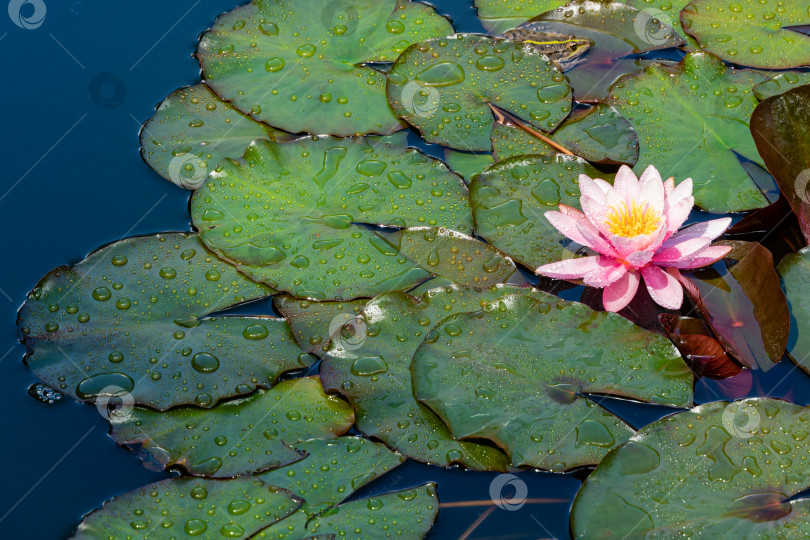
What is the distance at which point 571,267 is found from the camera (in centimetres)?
218

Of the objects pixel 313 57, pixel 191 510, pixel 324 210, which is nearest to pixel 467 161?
pixel 324 210

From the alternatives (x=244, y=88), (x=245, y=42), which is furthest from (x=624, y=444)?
(x=245, y=42)

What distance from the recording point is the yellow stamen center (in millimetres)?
2180

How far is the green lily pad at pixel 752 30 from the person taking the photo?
292 cm

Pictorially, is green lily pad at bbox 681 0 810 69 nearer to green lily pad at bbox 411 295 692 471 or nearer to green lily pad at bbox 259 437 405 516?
green lily pad at bbox 411 295 692 471

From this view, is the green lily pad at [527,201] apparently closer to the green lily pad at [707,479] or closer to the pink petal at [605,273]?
the pink petal at [605,273]

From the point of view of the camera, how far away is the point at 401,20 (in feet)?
10.2

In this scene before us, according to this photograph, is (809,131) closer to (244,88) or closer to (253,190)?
(253,190)

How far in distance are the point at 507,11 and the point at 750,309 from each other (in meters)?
1.78

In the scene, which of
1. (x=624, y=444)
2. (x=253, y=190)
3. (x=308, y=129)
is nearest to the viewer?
(x=624, y=444)

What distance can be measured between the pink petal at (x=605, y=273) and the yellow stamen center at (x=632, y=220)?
0.31ft

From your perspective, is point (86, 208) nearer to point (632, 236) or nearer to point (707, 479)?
point (632, 236)

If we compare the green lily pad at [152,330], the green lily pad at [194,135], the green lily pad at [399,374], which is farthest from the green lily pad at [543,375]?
the green lily pad at [194,135]

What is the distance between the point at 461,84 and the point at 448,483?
1.63 meters
